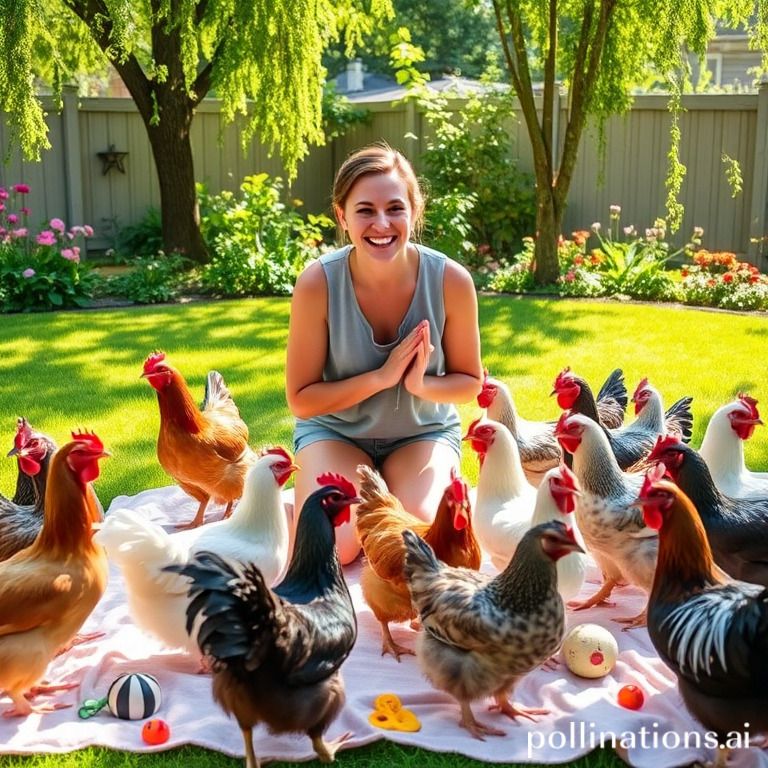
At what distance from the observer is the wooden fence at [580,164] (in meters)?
12.9

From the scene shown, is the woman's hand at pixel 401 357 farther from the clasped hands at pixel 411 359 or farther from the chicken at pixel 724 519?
the chicken at pixel 724 519

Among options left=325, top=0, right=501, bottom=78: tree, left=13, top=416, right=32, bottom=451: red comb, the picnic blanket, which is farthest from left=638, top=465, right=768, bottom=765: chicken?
left=325, top=0, right=501, bottom=78: tree

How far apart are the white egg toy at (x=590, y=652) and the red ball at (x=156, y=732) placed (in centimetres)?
143

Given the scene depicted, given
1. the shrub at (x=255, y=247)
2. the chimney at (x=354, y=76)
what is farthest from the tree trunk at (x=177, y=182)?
the chimney at (x=354, y=76)

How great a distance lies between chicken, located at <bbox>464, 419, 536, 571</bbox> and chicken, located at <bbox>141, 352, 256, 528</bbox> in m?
1.40

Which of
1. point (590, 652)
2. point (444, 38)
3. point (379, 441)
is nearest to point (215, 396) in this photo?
point (379, 441)

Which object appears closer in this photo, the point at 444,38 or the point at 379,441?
the point at 379,441

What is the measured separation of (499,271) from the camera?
39.3 feet

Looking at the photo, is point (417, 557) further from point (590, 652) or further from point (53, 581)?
point (53, 581)

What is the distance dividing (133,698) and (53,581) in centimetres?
47

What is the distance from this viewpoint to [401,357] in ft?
13.6

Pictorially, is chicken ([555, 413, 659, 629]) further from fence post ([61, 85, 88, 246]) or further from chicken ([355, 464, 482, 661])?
fence post ([61, 85, 88, 246])

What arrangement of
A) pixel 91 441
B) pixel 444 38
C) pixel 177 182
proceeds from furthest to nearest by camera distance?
1. pixel 444 38
2. pixel 177 182
3. pixel 91 441

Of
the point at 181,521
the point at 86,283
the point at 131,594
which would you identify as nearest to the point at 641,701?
the point at 131,594
